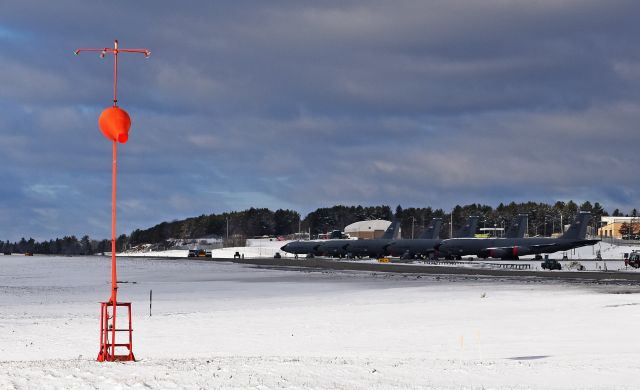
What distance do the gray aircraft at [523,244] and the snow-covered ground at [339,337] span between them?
6658 cm

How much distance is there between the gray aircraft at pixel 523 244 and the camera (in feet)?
424

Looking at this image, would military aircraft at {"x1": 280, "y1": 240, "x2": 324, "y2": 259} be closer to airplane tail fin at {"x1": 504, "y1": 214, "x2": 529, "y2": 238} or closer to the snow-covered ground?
airplane tail fin at {"x1": 504, "y1": 214, "x2": 529, "y2": 238}

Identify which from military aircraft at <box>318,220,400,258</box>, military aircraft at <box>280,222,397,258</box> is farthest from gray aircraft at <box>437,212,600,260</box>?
military aircraft at <box>280,222,397,258</box>

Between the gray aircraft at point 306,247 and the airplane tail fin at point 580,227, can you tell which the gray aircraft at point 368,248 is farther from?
the airplane tail fin at point 580,227

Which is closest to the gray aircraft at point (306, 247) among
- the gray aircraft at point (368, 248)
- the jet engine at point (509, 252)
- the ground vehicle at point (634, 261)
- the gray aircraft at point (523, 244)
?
the gray aircraft at point (368, 248)

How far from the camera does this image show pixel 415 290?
59031mm

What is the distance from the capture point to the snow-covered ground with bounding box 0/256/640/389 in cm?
1673

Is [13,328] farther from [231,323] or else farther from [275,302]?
[275,302]

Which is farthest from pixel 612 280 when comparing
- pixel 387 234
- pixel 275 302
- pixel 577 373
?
pixel 387 234

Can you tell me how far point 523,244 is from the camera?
132 metres

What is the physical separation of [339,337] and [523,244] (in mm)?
106314

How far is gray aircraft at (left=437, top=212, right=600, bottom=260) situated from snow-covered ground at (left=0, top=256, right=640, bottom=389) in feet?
218

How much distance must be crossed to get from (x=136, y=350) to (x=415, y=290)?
3507 cm

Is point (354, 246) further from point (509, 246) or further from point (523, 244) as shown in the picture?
point (523, 244)
